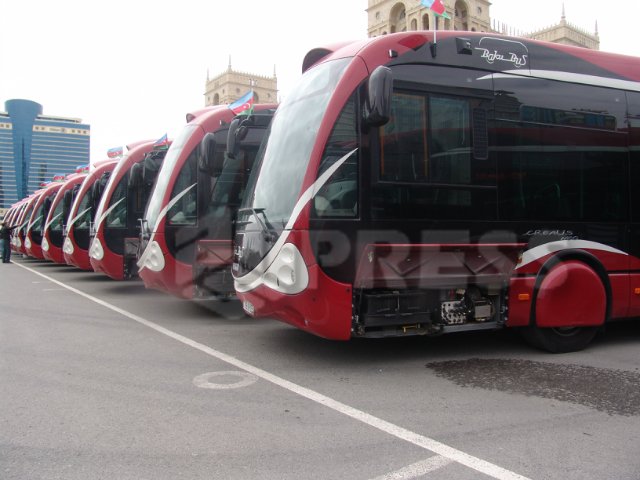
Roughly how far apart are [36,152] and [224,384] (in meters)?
88.9

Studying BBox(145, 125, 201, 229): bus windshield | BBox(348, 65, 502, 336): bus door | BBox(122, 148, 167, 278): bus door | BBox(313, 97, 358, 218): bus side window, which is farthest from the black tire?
BBox(122, 148, 167, 278): bus door

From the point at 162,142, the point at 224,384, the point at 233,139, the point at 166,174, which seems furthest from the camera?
the point at 162,142

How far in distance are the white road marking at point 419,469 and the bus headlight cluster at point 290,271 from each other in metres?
2.15

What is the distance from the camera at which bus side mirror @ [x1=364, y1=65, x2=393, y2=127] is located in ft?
15.9

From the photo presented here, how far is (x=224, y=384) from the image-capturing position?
4949 millimetres

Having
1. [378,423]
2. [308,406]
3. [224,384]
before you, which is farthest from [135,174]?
[378,423]

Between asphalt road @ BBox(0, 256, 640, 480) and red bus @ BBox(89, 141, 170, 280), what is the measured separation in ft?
13.5

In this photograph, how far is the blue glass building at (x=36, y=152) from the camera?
80.6 m

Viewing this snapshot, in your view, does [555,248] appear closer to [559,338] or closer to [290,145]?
[559,338]

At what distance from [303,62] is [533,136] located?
2691 millimetres

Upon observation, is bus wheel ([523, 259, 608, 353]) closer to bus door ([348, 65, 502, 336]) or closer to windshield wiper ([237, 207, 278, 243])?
bus door ([348, 65, 502, 336])

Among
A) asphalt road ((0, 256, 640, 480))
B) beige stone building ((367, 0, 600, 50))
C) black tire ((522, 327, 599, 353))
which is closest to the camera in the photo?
asphalt road ((0, 256, 640, 480))

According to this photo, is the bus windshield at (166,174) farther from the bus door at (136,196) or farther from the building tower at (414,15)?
the building tower at (414,15)

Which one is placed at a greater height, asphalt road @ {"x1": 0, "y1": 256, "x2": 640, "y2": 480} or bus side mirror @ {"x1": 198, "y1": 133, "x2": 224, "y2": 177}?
bus side mirror @ {"x1": 198, "y1": 133, "x2": 224, "y2": 177}
